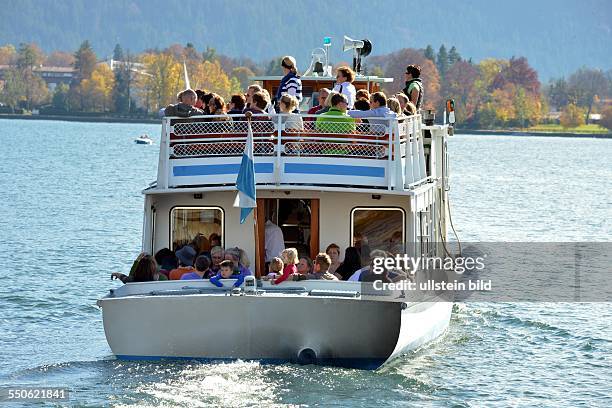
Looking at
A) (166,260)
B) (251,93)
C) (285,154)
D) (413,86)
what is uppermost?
(413,86)

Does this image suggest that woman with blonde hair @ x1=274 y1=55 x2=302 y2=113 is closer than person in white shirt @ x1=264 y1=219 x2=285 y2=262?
No

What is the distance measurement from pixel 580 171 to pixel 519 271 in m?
68.2

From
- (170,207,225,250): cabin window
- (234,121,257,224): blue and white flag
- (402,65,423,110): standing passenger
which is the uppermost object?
(402,65,423,110): standing passenger

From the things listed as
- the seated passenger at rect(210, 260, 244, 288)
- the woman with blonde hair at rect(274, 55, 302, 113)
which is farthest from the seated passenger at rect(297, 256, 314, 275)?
the woman with blonde hair at rect(274, 55, 302, 113)

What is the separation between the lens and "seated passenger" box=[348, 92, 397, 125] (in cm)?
2016

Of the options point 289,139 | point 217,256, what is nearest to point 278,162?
point 289,139

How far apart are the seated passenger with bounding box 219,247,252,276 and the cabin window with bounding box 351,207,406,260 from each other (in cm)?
217

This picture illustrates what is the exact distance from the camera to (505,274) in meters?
34.3

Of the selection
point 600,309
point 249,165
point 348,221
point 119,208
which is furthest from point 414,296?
point 119,208

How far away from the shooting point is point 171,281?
19.0 m

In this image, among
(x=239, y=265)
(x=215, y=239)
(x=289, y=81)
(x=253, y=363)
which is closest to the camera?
(x=253, y=363)

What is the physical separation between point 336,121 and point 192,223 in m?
2.84

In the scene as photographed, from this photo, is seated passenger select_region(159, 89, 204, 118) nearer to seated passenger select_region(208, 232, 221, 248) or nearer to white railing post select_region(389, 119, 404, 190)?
seated passenger select_region(208, 232, 221, 248)

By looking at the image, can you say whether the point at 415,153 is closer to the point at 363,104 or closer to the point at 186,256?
the point at 363,104
